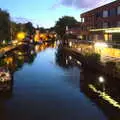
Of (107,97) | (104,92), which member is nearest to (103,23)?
(104,92)

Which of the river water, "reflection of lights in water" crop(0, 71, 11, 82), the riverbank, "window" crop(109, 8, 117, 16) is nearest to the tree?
"window" crop(109, 8, 117, 16)

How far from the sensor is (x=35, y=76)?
63.9 metres

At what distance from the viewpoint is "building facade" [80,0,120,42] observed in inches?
3698

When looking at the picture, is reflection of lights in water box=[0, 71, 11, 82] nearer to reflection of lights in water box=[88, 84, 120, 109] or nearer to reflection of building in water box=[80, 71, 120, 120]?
reflection of building in water box=[80, 71, 120, 120]

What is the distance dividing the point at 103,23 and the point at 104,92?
2681 inches

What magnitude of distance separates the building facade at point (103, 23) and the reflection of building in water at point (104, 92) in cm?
3189

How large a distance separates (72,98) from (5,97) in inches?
301

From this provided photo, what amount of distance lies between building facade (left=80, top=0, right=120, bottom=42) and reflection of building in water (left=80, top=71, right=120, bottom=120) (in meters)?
31.9

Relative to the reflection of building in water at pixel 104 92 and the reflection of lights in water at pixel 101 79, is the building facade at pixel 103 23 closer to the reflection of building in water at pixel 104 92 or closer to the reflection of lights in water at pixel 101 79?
the reflection of lights in water at pixel 101 79

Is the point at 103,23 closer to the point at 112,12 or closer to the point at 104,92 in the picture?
the point at 112,12

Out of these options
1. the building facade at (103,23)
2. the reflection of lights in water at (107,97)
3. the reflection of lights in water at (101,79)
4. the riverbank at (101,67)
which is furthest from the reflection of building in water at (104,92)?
the building facade at (103,23)

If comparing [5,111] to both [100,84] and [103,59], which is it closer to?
[100,84]

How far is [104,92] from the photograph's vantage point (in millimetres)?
45719

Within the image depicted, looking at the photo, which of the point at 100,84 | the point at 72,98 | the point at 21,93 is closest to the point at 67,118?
the point at 72,98
